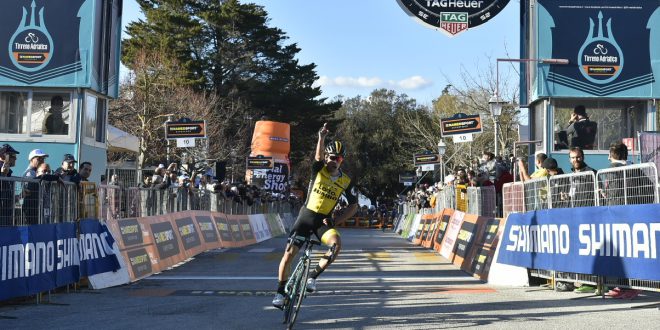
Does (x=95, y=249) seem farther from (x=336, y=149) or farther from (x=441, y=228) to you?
(x=441, y=228)

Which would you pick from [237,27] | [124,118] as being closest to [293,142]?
[237,27]

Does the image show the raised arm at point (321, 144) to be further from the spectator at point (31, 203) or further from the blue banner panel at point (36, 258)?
the spectator at point (31, 203)

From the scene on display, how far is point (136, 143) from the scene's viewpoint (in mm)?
32375

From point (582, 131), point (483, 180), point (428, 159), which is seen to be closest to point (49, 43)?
point (483, 180)

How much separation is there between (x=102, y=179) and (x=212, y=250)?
3739 mm

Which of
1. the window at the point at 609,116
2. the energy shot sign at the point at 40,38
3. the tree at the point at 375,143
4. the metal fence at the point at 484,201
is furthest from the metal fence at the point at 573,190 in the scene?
the tree at the point at 375,143

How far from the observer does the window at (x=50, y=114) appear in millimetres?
24594

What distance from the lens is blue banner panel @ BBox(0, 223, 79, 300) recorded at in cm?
Answer: 1114

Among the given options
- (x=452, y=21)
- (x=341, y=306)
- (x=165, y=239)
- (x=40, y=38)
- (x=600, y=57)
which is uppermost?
(x=40, y=38)

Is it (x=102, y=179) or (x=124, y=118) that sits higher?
(x=124, y=118)

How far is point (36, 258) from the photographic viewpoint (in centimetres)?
1196

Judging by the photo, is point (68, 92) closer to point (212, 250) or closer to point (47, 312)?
point (212, 250)

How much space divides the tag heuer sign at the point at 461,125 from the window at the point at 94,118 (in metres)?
10.7

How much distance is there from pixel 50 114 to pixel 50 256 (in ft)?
43.1
